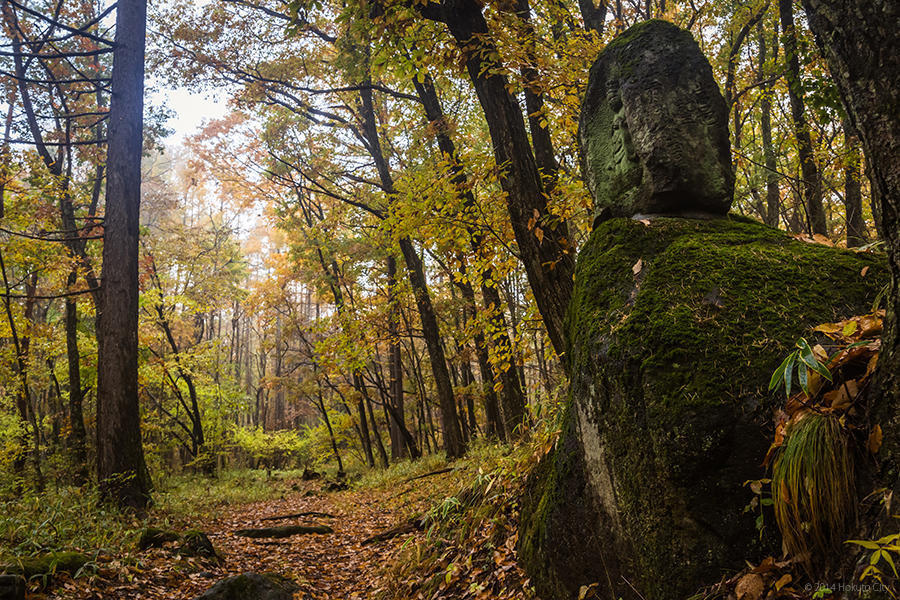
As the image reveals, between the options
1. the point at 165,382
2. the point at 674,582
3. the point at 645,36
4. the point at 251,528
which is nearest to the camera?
the point at 674,582

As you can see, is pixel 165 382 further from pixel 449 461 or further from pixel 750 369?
pixel 750 369

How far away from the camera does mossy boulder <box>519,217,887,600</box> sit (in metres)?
2.30

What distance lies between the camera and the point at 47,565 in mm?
4359

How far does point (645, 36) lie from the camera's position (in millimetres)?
4020

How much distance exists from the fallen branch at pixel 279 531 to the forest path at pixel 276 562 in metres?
0.16

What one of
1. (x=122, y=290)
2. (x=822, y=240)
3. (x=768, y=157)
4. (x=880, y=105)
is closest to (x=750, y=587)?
(x=880, y=105)

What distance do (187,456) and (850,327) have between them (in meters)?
29.5

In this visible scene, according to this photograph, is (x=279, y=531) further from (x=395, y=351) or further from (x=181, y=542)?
(x=395, y=351)

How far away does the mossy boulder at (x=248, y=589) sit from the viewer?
4371 millimetres

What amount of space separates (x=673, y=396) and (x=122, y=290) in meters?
8.71

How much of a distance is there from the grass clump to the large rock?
2.27m

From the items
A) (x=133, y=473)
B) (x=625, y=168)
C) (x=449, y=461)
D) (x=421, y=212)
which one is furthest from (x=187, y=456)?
(x=625, y=168)

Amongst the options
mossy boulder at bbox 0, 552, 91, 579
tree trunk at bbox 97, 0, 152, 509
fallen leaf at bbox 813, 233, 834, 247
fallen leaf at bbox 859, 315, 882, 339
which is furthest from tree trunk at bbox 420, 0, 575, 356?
tree trunk at bbox 97, 0, 152, 509

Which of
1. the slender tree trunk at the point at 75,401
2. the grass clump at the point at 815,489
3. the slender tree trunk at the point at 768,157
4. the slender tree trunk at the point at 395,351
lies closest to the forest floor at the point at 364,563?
the grass clump at the point at 815,489
